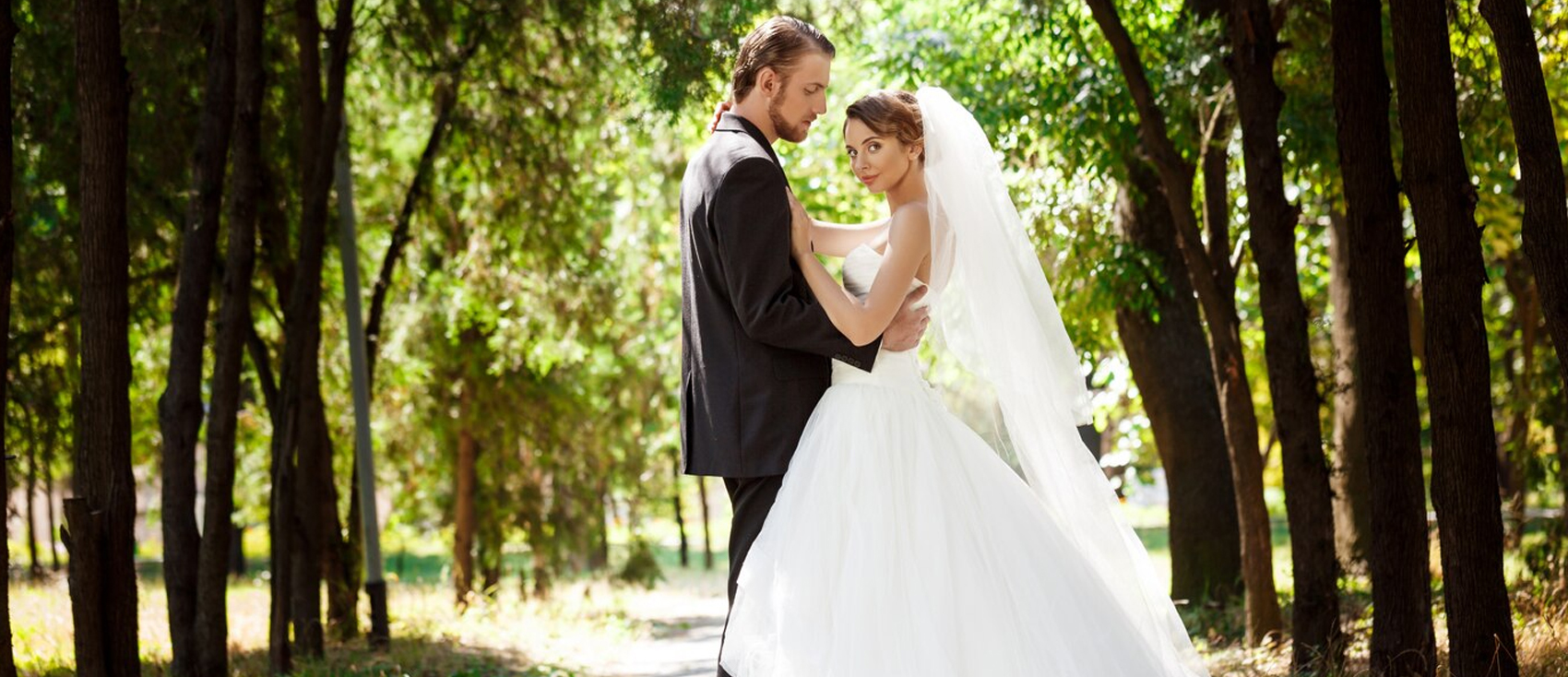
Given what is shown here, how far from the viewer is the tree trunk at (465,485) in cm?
1730

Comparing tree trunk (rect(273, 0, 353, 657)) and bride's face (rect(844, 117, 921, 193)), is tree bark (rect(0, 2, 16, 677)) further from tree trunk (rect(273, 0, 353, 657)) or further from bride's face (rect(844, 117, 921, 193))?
bride's face (rect(844, 117, 921, 193))

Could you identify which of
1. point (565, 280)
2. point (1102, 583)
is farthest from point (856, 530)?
point (565, 280)

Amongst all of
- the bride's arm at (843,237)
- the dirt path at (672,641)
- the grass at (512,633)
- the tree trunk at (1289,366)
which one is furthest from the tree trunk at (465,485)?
the bride's arm at (843,237)

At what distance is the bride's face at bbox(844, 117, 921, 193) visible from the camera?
4238mm

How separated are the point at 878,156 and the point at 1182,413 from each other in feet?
20.8

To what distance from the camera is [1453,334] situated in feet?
16.1

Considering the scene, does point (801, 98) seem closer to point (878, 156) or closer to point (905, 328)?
→ point (878, 156)

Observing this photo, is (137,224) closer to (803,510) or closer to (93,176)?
(93,176)

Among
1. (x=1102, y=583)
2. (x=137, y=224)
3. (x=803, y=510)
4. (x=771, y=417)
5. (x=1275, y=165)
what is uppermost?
(x=137, y=224)

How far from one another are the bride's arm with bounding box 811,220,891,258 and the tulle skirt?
650 millimetres

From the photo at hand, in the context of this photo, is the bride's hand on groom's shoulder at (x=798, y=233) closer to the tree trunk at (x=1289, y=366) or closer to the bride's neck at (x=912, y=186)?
the bride's neck at (x=912, y=186)

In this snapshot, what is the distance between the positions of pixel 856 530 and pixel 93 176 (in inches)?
168

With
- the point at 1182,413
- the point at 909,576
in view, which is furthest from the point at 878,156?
the point at 1182,413

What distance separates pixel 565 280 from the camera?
52.7 feet
